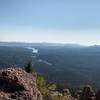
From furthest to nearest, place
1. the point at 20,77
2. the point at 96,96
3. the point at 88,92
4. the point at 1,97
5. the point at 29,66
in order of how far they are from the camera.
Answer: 1. the point at 88,92
2. the point at 96,96
3. the point at 29,66
4. the point at 20,77
5. the point at 1,97

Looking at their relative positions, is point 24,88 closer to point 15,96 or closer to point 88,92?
point 15,96

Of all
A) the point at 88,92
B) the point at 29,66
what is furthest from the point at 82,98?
the point at 29,66

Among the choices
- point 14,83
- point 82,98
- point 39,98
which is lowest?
point 82,98

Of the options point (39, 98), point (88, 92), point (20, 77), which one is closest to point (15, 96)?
point (20, 77)

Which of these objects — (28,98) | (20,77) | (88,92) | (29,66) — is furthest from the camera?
(88,92)

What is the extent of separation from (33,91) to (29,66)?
12.5m

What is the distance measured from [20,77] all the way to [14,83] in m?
0.88

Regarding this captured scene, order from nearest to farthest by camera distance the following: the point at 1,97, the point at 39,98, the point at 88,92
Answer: the point at 1,97 → the point at 39,98 → the point at 88,92

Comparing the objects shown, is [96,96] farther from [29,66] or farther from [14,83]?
[14,83]

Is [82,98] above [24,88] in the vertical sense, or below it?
below

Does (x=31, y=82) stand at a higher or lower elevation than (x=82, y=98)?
higher

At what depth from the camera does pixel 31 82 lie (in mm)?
16453

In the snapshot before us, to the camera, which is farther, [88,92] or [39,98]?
[88,92]

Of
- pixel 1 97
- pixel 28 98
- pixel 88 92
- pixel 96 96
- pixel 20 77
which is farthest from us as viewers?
pixel 88 92
